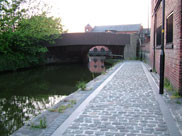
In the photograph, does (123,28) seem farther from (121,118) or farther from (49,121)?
(49,121)


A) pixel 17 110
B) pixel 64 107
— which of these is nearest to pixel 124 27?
pixel 17 110

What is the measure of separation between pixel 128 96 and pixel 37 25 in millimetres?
→ 17244

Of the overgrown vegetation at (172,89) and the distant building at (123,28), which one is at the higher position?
the distant building at (123,28)

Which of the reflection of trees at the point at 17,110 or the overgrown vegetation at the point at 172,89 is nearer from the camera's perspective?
the reflection of trees at the point at 17,110

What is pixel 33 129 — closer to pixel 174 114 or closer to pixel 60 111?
pixel 60 111

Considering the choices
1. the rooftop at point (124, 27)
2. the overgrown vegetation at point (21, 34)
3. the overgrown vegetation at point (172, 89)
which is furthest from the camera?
the rooftop at point (124, 27)

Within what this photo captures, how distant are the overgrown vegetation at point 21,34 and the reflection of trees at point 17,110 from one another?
34.4 ft

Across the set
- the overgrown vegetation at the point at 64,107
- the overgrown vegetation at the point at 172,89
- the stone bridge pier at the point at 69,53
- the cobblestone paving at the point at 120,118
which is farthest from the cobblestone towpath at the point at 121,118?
the stone bridge pier at the point at 69,53

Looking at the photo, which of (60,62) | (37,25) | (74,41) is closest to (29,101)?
(37,25)

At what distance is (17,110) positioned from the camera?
677cm

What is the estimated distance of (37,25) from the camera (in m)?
21.3

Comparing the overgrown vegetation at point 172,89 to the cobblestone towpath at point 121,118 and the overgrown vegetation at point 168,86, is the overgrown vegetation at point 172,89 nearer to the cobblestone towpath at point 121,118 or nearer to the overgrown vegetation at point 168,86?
the overgrown vegetation at point 168,86

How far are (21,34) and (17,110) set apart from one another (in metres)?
13.7

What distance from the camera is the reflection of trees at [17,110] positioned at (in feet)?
17.6
